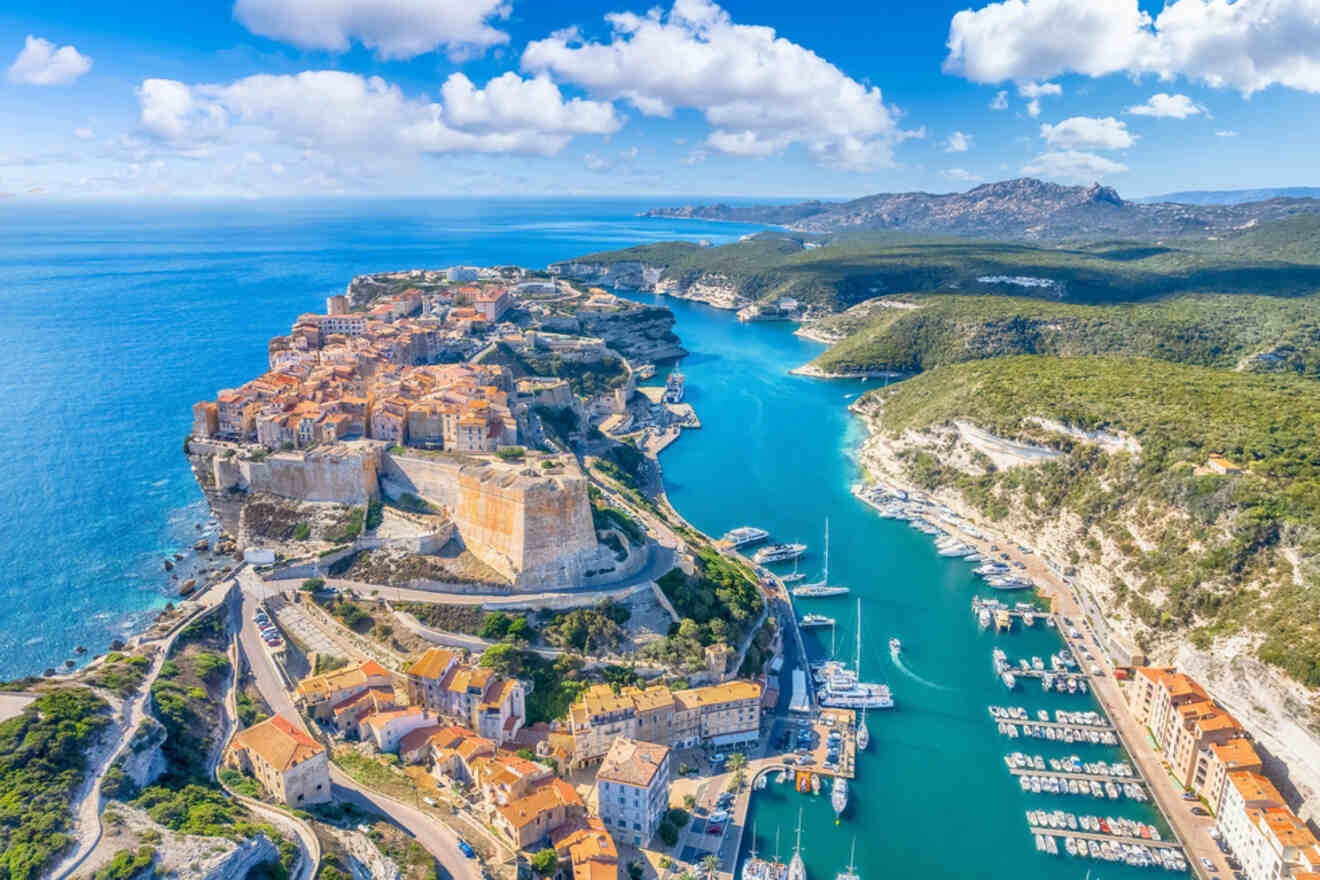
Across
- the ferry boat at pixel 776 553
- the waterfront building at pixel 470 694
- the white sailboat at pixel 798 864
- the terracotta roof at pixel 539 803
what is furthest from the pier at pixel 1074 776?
the waterfront building at pixel 470 694

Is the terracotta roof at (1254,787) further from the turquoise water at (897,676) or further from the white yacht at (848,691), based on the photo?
the white yacht at (848,691)

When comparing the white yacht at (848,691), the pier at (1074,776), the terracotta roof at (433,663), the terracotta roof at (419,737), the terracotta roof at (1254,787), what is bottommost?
the pier at (1074,776)

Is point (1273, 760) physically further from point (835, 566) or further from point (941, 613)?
point (835, 566)

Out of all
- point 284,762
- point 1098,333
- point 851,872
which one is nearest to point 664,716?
point 851,872

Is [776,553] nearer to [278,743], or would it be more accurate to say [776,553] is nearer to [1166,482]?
[1166,482]

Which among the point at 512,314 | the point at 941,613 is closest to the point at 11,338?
the point at 512,314

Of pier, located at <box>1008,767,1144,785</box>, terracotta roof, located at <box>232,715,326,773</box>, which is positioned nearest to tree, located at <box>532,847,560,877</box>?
terracotta roof, located at <box>232,715,326,773</box>
